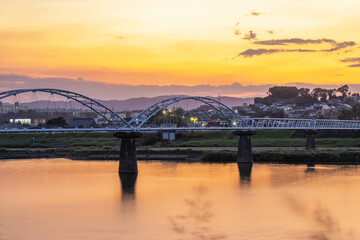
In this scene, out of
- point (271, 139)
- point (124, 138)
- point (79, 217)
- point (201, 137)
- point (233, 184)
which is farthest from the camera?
point (201, 137)

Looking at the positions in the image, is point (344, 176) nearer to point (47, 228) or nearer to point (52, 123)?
point (47, 228)

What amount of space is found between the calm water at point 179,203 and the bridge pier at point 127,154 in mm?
1822

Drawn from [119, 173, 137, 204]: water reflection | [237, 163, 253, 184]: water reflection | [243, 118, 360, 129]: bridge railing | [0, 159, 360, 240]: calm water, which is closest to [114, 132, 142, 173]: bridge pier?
[119, 173, 137, 204]: water reflection

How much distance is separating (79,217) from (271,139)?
8319 cm

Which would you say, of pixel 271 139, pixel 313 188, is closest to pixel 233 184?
pixel 313 188

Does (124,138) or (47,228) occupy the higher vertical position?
(124,138)

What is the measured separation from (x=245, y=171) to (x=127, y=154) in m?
14.8

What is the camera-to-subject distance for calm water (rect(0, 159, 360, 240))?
126ft

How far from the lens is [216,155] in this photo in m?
89.2

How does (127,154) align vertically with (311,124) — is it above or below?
below

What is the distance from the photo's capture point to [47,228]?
129 ft

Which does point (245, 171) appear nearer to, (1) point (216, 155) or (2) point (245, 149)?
(2) point (245, 149)

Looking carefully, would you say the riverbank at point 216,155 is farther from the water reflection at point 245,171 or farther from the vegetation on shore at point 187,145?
the water reflection at point 245,171

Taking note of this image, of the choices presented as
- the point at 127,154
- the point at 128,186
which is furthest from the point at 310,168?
the point at 128,186
